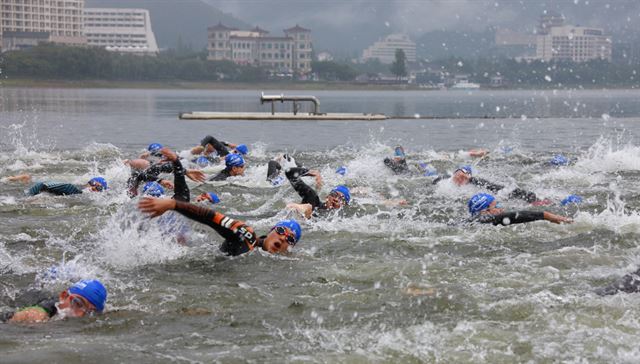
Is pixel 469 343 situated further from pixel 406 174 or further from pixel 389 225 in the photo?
pixel 406 174

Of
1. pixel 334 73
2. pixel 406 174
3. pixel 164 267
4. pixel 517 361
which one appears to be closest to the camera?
pixel 517 361

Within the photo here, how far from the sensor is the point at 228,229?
34.8 feet

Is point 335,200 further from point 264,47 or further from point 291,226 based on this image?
point 264,47

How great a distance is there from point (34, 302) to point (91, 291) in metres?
0.82

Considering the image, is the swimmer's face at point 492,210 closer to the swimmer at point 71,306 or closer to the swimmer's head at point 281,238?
the swimmer's head at point 281,238

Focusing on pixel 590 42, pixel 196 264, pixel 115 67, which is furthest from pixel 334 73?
pixel 196 264

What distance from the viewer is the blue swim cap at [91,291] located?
29.0 feet

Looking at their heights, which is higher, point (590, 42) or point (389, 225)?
point (590, 42)

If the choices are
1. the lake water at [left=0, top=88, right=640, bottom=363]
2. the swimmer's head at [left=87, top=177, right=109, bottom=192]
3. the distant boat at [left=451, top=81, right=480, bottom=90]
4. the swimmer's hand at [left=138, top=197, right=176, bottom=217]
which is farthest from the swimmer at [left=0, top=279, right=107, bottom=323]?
the distant boat at [left=451, top=81, right=480, bottom=90]


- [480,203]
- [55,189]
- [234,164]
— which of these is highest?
[234,164]

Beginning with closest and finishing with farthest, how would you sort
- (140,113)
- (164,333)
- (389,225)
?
(164,333), (389,225), (140,113)

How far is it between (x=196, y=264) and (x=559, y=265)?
483 cm

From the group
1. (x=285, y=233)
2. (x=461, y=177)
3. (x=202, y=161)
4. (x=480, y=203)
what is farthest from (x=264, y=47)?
(x=285, y=233)

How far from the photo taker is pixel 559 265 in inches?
443
